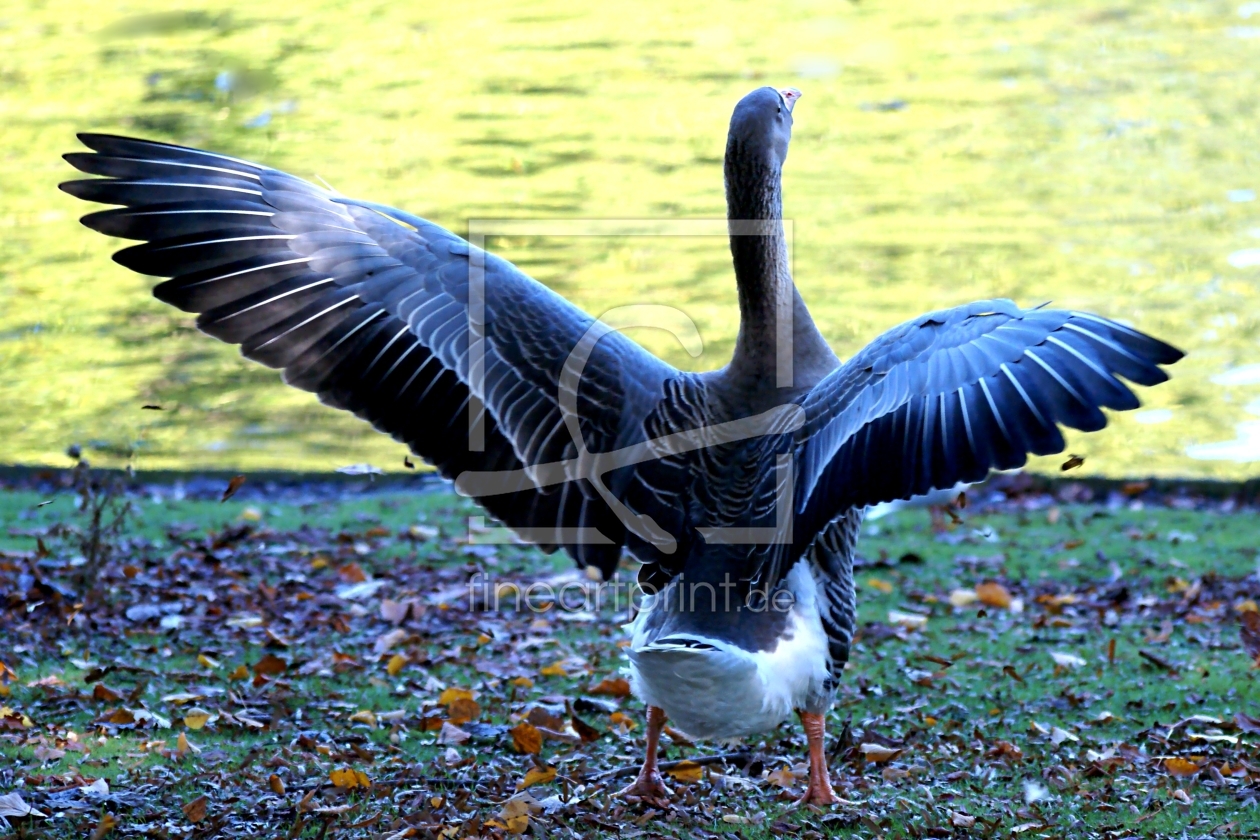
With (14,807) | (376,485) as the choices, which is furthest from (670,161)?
(14,807)

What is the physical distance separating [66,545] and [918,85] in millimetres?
13524

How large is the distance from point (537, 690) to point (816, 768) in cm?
168

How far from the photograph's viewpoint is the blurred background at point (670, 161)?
426 inches

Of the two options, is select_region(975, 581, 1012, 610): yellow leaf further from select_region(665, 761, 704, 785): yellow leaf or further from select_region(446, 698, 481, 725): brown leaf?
select_region(446, 698, 481, 725): brown leaf

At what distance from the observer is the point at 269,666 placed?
600 cm

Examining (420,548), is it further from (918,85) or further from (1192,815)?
(918,85)

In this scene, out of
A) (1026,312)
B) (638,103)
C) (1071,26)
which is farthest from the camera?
(1071,26)

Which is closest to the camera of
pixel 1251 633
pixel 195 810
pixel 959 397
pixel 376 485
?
pixel 959 397

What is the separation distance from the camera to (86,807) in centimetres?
438

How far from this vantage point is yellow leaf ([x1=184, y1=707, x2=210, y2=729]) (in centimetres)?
536

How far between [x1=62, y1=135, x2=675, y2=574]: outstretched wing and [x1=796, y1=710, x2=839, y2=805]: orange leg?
992 mm

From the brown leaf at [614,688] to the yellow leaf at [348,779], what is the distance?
1.41 metres

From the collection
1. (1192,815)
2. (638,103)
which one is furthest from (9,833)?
(638,103)

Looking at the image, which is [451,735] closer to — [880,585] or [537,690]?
[537,690]
